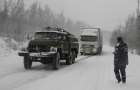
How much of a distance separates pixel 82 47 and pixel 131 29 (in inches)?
2350

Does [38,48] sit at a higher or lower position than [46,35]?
lower

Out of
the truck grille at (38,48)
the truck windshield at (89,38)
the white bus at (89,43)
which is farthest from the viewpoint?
the truck windshield at (89,38)

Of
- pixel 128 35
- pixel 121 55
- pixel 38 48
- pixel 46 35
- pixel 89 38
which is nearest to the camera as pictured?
pixel 121 55

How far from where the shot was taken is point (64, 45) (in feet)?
34.2

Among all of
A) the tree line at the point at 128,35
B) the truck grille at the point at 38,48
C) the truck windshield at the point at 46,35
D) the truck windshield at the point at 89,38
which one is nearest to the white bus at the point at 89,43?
the truck windshield at the point at 89,38

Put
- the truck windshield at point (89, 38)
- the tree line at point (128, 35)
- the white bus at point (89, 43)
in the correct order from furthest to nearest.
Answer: the tree line at point (128, 35) → the truck windshield at point (89, 38) → the white bus at point (89, 43)

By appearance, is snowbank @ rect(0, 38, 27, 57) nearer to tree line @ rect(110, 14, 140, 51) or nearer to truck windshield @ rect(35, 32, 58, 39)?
truck windshield @ rect(35, 32, 58, 39)

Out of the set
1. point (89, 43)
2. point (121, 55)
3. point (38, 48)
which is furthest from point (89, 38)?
point (121, 55)

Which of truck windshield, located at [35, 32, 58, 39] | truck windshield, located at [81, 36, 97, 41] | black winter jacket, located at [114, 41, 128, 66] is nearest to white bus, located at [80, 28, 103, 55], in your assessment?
truck windshield, located at [81, 36, 97, 41]

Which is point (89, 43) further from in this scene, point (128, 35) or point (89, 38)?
point (128, 35)

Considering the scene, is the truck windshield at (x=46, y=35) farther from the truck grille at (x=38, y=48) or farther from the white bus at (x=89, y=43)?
the white bus at (x=89, y=43)

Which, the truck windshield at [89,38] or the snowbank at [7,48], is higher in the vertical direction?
the truck windshield at [89,38]

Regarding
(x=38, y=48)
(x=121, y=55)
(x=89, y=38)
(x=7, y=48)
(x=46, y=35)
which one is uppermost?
(x=46, y=35)

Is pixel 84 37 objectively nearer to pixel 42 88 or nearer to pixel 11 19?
pixel 42 88
